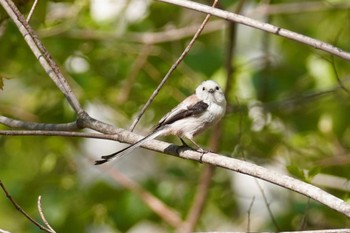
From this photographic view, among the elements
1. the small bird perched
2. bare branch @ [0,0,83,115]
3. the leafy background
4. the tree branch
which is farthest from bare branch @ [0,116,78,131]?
the leafy background

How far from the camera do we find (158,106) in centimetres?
641

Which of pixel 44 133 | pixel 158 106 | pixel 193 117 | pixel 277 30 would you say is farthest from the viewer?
pixel 158 106

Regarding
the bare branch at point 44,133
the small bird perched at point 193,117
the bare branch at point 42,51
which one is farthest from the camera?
the small bird perched at point 193,117

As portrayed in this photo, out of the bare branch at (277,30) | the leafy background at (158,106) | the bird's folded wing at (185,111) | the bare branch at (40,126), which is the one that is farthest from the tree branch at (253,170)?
the leafy background at (158,106)

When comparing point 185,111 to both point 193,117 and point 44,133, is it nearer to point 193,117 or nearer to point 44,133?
point 193,117

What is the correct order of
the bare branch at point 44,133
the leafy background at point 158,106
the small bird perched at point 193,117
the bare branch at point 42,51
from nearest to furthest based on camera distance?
the bare branch at point 44,133
the bare branch at point 42,51
the small bird perched at point 193,117
the leafy background at point 158,106

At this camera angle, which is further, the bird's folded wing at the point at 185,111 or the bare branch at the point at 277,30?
the bird's folded wing at the point at 185,111

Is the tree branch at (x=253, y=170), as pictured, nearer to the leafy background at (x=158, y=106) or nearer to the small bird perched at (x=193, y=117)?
the small bird perched at (x=193, y=117)

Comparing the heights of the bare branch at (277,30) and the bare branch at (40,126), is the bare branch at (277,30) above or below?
above

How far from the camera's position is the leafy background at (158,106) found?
632 centimetres

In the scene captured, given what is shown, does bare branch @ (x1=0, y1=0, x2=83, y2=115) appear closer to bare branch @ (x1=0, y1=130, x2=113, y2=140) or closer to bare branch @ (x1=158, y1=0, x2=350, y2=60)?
bare branch @ (x1=0, y1=130, x2=113, y2=140)

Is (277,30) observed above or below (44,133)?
above

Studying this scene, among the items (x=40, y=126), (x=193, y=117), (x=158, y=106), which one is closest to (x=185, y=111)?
(x=193, y=117)

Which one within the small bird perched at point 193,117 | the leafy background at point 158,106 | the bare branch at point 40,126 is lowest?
the bare branch at point 40,126
